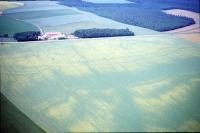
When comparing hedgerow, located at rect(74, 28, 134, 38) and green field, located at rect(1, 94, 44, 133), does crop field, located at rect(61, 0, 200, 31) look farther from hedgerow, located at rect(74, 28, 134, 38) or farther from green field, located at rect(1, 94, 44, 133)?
→ green field, located at rect(1, 94, 44, 133)

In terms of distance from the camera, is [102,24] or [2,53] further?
[102,24]

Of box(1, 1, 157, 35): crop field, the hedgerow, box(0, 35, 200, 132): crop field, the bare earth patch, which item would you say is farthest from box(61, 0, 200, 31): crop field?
box(0, 35, 200, 132): crop field

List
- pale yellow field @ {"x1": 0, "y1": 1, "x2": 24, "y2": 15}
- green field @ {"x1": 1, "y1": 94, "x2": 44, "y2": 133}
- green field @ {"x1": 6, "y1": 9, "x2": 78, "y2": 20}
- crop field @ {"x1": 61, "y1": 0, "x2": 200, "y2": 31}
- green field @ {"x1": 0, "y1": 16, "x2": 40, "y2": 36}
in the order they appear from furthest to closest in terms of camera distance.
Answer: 1. pale yellow field @ {"x1": 0, "y1": 1, "x2": 24, "y2": 15}
2. crop field @ {"x1": 61, "y1": 0, "x2": 200, "y2": 31}
3. green field @ {"x1": 6, "y1": 9, "x2": 78, "y2": 20}
4. green field @ {"x1": 0, "y1": 16, "x2": 40, "y2": 36}
5. green field @ {"x1": 1, "y1": 94, "x2": 44, "y2": 133}

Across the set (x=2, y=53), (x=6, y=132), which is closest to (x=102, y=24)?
(x=2, y=53)

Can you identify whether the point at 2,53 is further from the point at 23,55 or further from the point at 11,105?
the point at 11,105

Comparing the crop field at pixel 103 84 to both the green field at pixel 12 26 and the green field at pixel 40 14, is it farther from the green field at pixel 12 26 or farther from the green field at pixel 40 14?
the green field at pixel 40 14
